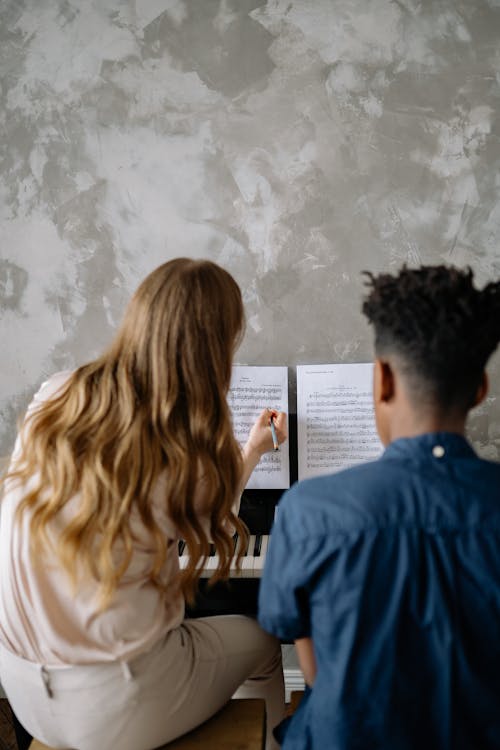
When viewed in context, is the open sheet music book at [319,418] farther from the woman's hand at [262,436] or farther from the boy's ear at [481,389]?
the boy's ear at [481,389]

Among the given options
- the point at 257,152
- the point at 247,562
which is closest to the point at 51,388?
the point at 247,562

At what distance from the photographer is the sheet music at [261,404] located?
1924 mm

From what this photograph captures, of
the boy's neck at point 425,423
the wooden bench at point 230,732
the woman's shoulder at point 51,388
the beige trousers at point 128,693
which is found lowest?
the wooden bench at point 230,732

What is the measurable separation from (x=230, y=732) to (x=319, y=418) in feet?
2.97

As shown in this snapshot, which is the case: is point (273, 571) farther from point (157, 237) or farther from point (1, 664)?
point (157, 237)

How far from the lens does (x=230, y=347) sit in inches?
52.5

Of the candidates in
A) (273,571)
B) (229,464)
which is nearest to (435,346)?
(273,571)

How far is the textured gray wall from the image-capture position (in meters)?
1.93

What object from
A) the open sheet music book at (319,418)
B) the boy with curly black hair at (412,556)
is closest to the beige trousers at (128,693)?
the boy with curly black hair at (412,556)

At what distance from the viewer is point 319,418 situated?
1931 mm

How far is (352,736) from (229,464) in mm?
550

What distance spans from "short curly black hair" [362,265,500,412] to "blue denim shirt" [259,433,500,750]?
3.1 inches

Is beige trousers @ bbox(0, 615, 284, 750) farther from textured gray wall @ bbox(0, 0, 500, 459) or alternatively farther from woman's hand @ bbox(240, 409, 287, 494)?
textured gray wall @ bbox(0, 0, 500, 459)

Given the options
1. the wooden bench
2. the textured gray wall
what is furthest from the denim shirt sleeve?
the textured gray wall
